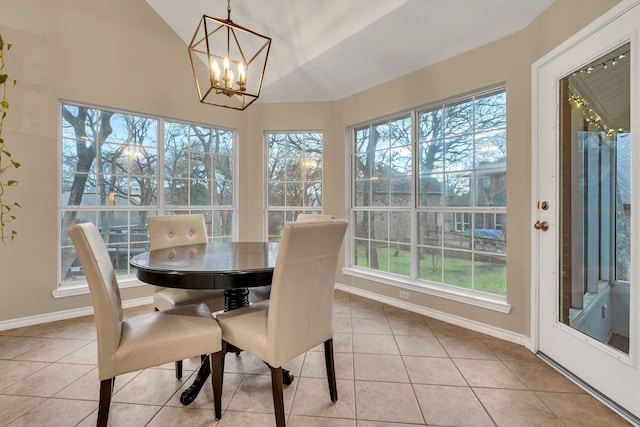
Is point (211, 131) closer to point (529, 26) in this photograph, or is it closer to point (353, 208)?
point (353, 208)

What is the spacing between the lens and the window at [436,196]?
2727 millimetres

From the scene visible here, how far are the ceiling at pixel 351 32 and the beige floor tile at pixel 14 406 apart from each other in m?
3.39

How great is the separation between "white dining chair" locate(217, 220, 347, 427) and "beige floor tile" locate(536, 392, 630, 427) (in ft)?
3.94

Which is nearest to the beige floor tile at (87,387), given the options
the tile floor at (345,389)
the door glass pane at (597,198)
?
the tile floor at (345,389)

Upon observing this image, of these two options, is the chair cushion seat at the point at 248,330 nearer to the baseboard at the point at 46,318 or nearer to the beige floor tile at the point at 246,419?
the beige floor tile at the point at 246,419

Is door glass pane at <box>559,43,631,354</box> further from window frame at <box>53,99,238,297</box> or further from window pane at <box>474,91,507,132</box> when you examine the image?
window frame at <box>53,99,238,297</box>

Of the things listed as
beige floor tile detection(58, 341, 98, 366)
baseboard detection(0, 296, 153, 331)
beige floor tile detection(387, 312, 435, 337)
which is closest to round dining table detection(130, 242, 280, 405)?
beige floor tile detection(58, 341, 98, 366)

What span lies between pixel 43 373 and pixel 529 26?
425 cm

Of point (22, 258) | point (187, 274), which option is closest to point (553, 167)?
point (187, 274)

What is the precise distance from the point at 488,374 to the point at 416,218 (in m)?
1.64

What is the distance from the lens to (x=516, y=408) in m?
1.64

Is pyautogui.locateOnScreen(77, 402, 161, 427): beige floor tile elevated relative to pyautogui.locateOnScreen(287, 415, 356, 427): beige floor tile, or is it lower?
elevated

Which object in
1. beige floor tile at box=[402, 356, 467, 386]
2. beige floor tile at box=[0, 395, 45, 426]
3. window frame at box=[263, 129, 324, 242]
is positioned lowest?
beige floor tile at box=[402, 356, 467, 386]

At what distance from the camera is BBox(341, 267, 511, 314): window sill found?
2.61 metres
